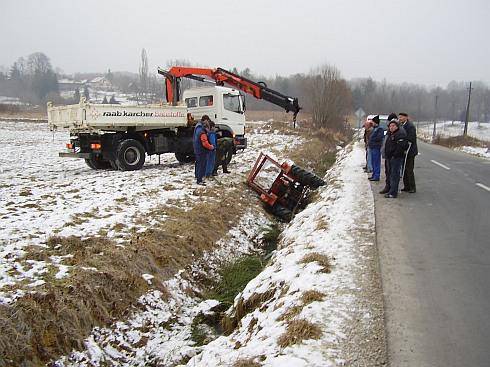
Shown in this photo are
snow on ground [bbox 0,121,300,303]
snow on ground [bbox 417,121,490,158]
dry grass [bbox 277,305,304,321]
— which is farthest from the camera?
snow on ground [bbox 417,121,490,158]

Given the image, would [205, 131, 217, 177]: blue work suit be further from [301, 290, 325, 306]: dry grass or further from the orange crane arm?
[301, 290, 325, 306]: dry grass

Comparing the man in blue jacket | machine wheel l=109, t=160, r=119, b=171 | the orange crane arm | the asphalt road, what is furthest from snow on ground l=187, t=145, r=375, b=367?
the orange crane arm

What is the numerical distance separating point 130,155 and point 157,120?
151 cm

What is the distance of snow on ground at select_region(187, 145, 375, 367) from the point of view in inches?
145

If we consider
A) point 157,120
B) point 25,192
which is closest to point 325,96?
point 157,120

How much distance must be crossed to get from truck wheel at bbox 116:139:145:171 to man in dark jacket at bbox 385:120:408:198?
8178mm

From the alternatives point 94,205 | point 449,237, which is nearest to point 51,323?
point 94,205

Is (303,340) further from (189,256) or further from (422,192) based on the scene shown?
(422,192)

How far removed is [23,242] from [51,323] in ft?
6.57

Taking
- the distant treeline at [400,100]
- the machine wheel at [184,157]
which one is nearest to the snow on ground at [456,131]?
the distant treeline at [400,100]

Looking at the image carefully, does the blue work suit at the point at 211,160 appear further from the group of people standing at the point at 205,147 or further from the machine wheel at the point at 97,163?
the machine wheel at the point at 97,163

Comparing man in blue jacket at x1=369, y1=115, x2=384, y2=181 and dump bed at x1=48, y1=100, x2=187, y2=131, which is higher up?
dump bed at x1=48, y1=100, x2=187, y2=131

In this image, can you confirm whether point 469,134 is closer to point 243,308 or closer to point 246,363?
point 243,308

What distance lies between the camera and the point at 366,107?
3201 inches
